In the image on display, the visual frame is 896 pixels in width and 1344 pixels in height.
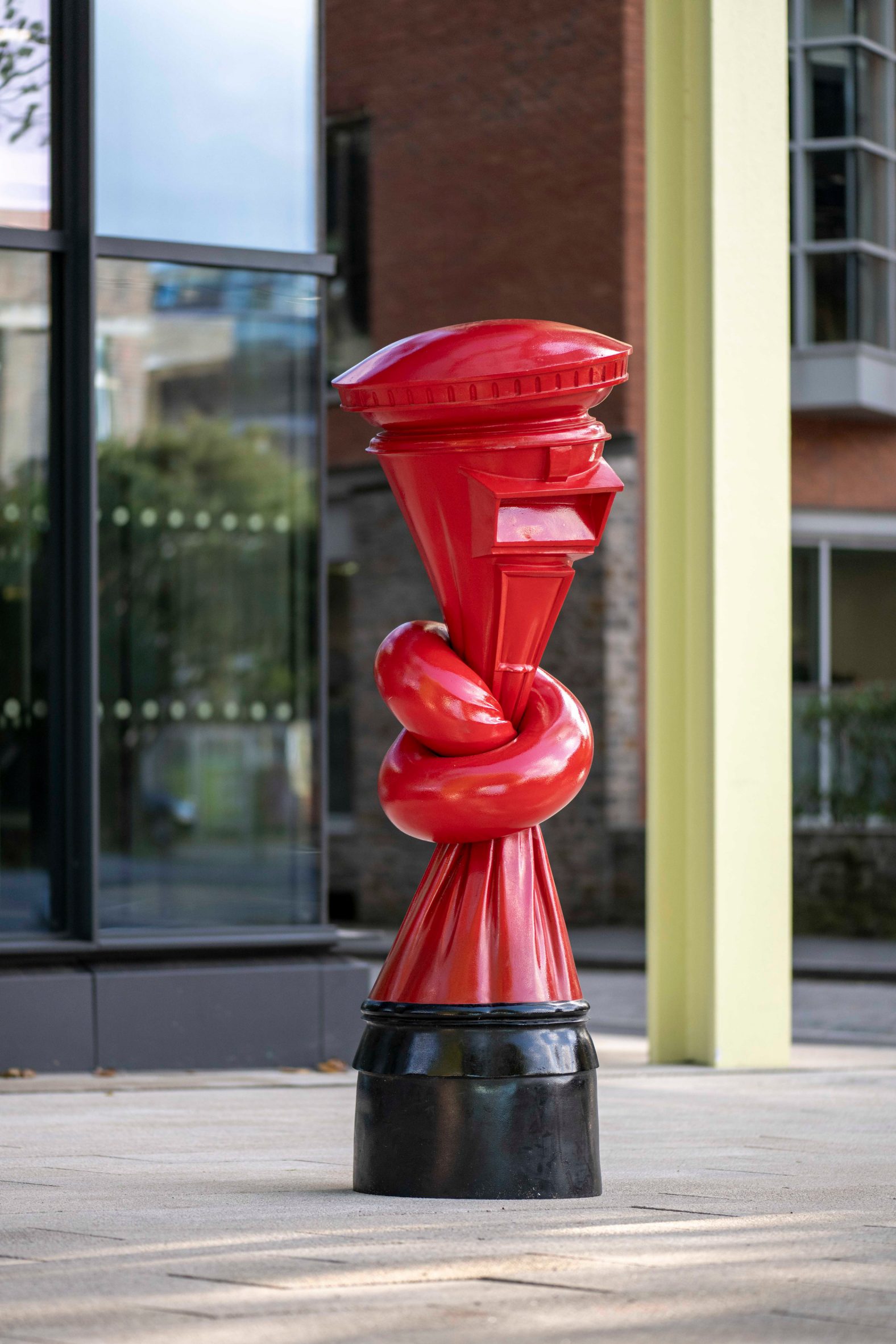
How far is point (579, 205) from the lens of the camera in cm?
1939

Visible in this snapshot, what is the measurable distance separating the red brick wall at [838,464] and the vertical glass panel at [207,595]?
459 inches

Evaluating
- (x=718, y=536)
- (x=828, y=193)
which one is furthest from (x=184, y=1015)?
(x=828, y=193)

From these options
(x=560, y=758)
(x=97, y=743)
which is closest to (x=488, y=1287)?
(x=560, y=758)

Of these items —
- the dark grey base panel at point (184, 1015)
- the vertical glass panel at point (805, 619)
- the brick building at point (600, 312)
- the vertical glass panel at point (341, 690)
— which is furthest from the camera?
the vertical glass panel at point (341, 690)

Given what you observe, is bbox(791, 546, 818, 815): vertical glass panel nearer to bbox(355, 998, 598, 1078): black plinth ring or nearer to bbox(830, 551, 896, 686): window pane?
bbox(830, 551, 896, 686): window pane

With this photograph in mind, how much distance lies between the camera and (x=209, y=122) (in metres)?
8.07

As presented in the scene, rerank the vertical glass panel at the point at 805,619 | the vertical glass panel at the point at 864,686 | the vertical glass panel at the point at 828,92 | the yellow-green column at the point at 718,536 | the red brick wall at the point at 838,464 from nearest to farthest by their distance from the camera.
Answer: the yellow-green column at the point at 718,536 < the vertical glass panel at the point at 864,686 < the vertical glass panel at the point at 828,92 < the red brick wall at the point at 838,464 < the vertical glass panel at the point at 805,619

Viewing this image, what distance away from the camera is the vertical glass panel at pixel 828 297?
19.1 m

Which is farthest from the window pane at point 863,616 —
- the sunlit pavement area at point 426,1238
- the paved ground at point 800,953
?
the sunlit pavement area at point 426,1238

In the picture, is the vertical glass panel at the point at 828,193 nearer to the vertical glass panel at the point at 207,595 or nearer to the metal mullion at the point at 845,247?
the metal mullion at the point at 845,247

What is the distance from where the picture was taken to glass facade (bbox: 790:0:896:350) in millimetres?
18938

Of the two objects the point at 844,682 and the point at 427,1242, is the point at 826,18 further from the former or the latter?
the point at 427,1242

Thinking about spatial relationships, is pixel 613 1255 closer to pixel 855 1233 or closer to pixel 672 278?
pixel 855 1233

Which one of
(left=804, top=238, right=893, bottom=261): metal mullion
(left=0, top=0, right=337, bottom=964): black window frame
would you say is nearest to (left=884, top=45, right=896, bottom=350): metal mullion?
(left=804, top=238, right=893, bottom=261): metal mullion
